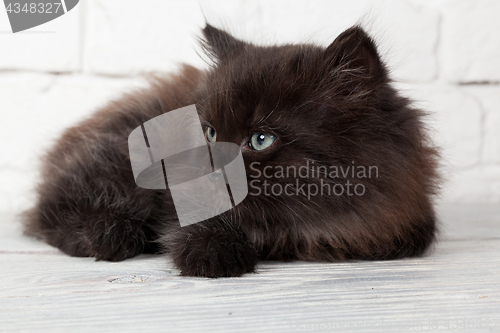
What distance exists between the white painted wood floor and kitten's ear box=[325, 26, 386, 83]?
581mm

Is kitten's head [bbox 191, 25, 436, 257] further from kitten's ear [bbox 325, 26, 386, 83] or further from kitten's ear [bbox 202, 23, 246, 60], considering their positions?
kitten's ear [bbox 202, 23, 246, 60]

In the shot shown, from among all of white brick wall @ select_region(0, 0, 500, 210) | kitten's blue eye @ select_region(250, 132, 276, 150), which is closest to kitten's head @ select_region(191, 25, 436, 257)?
kitten's blue eye @ select_region(250, 132, 276, 150)

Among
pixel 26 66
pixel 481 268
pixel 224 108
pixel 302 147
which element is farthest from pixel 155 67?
pixel 481 268

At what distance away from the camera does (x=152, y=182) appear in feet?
5.49

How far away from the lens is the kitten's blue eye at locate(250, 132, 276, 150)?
136 cm

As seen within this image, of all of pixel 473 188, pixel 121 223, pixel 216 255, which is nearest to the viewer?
pixel 216 255

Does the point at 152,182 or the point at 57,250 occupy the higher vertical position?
the point at 152,182

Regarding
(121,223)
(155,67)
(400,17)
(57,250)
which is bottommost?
(57,250)

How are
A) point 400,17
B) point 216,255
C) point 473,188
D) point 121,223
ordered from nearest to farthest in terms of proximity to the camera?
point 216,255, point 121,223, point 400,17, point 473,188

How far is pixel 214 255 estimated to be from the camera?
1.31m

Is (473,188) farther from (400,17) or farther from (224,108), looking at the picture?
(224,108)

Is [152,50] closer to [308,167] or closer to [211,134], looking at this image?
[211,134]

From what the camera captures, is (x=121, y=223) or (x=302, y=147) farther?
(x=121, y=223)

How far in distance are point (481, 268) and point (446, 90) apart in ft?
5.01
